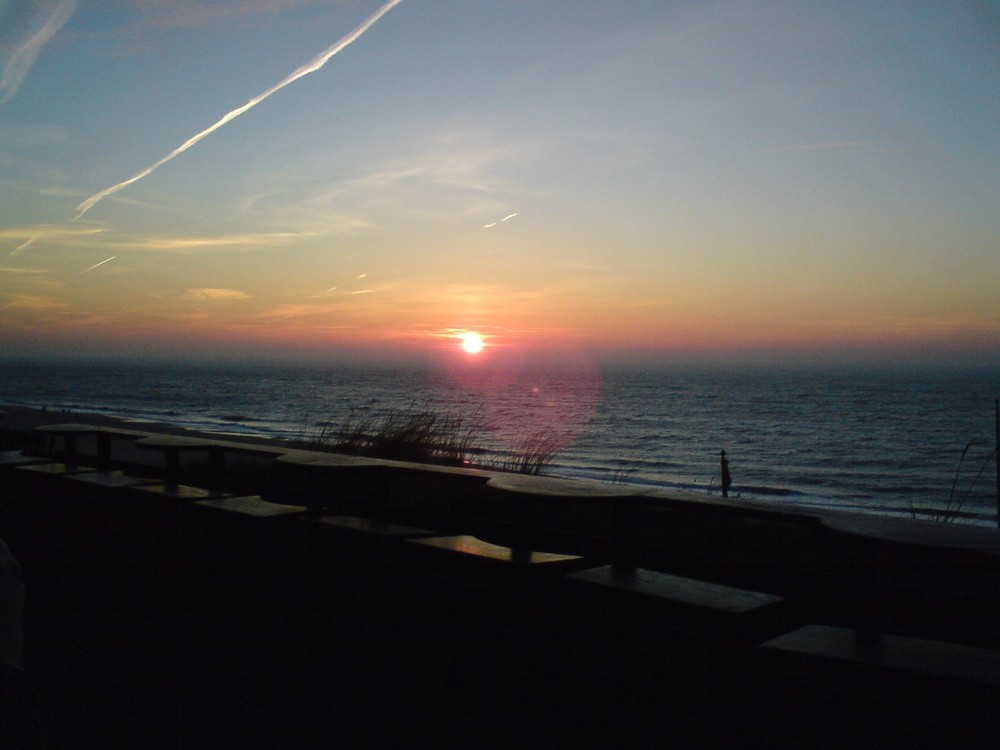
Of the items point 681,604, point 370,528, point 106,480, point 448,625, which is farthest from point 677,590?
point 106,480

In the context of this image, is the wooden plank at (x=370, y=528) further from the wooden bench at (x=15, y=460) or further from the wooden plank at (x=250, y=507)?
the wooden bench at (x=15, y=460)

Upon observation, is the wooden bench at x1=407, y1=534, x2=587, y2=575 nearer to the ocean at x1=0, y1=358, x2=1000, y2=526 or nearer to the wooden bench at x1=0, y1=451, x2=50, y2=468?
the wooden bench at x1=0, y1=451, x2=50, y2=468

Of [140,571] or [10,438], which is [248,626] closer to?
[140,571]

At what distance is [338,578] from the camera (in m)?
4.12

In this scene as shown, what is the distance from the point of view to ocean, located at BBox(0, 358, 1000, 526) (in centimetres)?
1822

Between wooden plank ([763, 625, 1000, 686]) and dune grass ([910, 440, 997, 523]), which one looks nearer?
wooden plank ([763, 625, 1000, 686])

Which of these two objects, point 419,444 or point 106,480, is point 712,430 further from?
point 106,480

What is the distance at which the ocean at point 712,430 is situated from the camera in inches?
717

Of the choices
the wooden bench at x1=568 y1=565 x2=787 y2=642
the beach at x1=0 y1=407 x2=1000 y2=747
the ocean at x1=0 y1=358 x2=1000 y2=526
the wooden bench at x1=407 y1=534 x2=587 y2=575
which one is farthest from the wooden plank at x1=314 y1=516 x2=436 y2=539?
the ocean at x1=0 y1=358 x2=1000 y2=526

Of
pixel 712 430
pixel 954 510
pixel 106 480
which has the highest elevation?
pixel 106 480

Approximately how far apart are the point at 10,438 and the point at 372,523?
707 cm

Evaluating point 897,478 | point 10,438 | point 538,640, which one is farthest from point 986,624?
point 897,478

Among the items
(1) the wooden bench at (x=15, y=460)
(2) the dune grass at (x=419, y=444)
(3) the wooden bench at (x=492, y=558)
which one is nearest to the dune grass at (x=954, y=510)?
(3) the wooden bench at (x=492, y=558)

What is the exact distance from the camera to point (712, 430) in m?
36.4
